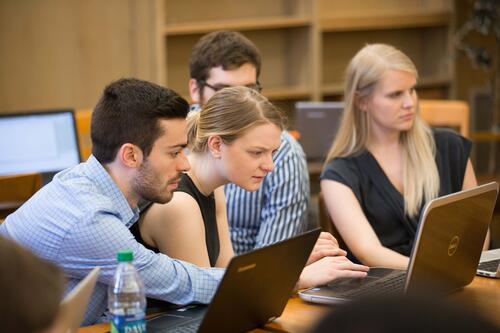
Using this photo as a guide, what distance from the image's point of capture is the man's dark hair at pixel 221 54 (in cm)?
321

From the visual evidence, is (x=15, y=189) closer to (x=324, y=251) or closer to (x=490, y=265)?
(x=324, y=251)

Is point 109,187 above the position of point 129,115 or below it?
below

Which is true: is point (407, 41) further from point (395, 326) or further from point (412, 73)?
point (395, 326)

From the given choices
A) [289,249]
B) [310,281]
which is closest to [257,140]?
[310,281]

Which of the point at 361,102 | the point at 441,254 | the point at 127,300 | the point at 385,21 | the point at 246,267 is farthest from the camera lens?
the point at 385,21

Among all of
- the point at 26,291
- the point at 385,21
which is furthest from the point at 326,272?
the point at 385,21

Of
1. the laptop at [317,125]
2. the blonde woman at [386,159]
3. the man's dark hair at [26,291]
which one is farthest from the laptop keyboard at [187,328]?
the laptop at [317,125]

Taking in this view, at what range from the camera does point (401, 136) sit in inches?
128

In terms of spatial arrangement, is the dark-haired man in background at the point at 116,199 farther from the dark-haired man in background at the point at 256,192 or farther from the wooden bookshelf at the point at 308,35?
the wooden bookshelf at the point at 308,35

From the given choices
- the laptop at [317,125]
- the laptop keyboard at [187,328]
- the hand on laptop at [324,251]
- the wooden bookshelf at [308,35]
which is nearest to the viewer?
the laptop keyboard at [187,328]

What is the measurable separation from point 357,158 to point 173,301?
1.27 m

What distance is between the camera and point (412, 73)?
3189 millimetres

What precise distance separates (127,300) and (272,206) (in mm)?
1329

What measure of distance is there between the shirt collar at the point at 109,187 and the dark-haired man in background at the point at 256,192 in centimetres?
105
